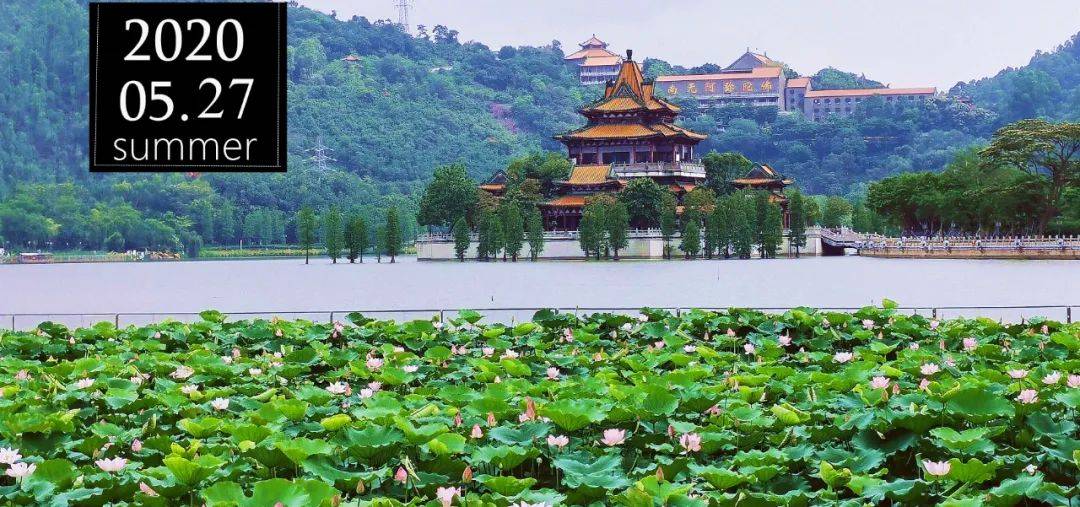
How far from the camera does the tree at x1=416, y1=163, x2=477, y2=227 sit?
281ft

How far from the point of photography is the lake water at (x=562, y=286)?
46344 mm

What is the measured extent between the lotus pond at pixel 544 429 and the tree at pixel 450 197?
74.5m

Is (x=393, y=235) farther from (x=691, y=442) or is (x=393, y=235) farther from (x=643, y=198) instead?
(x=691, y=442)

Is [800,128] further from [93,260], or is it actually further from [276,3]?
[276,3]

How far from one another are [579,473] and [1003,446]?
95.6 inches

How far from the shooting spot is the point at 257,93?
1140cm

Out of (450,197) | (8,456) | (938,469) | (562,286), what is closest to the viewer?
(938,469)

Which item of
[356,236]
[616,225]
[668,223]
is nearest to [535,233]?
[616,225]

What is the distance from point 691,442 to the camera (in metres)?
6.89

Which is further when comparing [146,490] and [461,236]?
[461,236]

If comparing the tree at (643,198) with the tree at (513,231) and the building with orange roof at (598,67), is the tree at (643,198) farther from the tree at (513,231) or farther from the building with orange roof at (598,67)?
the building with orange roof at (598,67)

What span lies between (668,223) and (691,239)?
1.66 meters

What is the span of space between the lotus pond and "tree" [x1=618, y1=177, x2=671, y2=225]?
66.9 m

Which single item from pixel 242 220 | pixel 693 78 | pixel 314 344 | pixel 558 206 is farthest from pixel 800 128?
pixel 314 344
